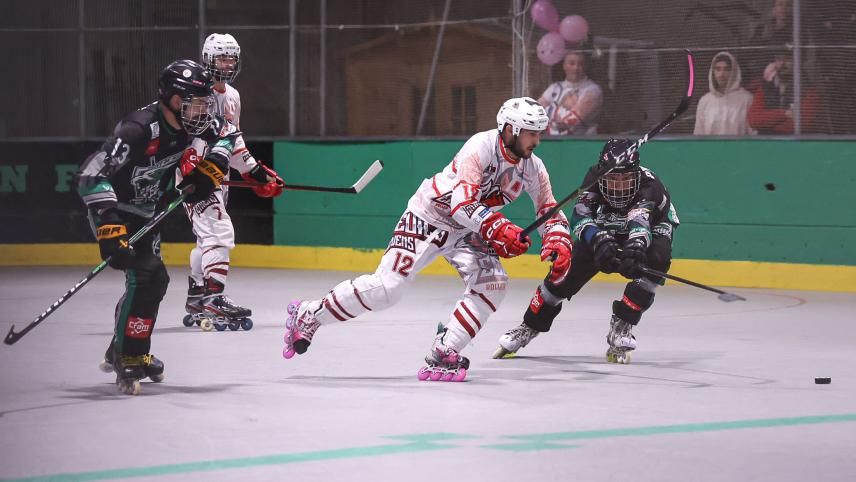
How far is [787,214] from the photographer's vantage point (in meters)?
11.9

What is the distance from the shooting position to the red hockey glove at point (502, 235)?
6809mm

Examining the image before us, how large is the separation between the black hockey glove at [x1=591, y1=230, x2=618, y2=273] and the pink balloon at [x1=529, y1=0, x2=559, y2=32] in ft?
17.7

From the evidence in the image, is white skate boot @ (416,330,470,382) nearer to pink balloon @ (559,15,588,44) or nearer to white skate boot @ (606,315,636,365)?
white skate boot @ (606,315,636,365)

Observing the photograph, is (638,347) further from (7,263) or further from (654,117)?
(7,263)

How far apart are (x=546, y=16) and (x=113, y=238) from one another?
7.05 m

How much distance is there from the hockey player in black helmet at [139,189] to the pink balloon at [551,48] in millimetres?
6330

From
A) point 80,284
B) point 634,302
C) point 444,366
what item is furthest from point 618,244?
point 80,284

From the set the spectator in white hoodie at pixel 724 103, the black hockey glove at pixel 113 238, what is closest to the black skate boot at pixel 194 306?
the black hockey glove at pixel 113 238

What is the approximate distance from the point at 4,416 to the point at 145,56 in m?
9.17

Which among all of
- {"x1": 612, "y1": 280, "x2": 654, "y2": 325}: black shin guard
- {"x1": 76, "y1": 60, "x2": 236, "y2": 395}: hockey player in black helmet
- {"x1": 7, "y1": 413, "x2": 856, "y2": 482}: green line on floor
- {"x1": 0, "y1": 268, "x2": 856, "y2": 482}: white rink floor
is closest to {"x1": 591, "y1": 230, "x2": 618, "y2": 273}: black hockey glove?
{"x1": 612, "y1": 280, "x2": 654, "y2": 325}: black shin guard

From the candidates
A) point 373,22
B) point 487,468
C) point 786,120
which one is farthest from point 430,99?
point 487,468

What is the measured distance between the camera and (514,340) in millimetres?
7969

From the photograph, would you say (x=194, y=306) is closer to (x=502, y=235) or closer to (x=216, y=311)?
(x=216, y=311)

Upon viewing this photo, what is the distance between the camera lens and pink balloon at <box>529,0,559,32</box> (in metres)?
12.8
